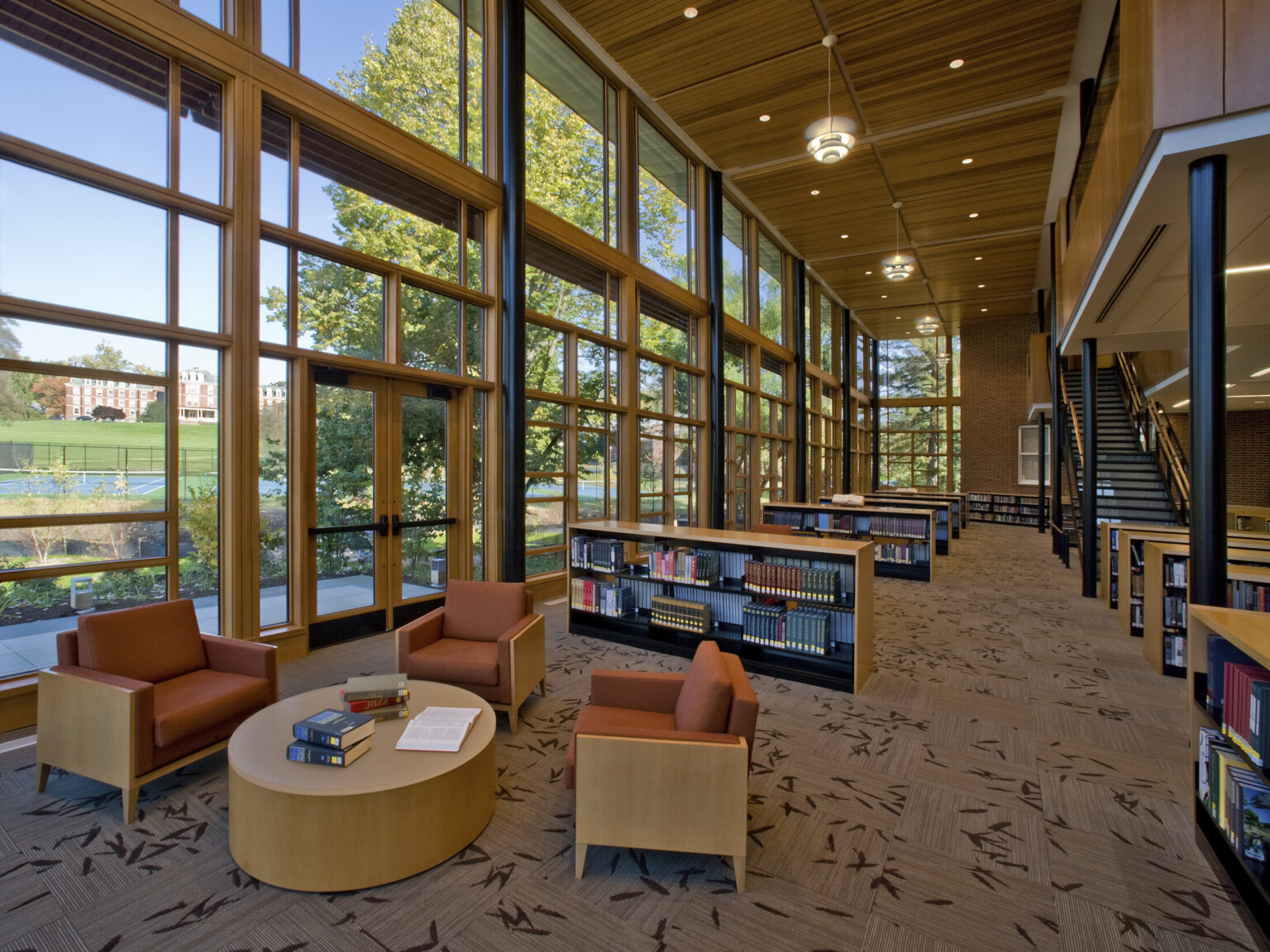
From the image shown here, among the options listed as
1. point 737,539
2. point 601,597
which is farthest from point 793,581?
point 601,597

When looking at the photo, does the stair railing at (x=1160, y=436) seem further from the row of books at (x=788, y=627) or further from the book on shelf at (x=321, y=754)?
the book on shelf at (x=321, y=754)

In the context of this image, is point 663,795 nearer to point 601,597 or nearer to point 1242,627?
point 1242,627

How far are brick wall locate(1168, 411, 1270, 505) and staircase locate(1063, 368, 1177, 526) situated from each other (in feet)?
15.2

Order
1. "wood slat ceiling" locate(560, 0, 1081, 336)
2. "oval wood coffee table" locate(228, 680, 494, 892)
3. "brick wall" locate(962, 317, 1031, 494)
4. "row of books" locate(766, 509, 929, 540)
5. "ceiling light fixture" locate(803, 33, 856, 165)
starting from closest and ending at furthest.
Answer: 1. "oval wood coffee table" locate(228, 680, 494, 892)
2. "wood slat ceiling" locate(560, 0, 1081, 336)
3. "ceiling light fixture" locate(803, 33, 856, 165)
4. "row of books" locate(766, 509, 929, 540)
5. "brick wall" locate(962, 317, 1031, 494)

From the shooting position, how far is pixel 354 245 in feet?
18.0

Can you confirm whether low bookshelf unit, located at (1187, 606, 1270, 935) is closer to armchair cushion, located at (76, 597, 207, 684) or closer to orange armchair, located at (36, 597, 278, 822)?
orange armchair, located at (36, 597, 278, 822)

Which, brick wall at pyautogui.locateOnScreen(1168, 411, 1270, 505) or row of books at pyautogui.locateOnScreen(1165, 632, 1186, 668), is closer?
row of books at pyautogui.locateOnScreen(1165, 632, 1186, 668)

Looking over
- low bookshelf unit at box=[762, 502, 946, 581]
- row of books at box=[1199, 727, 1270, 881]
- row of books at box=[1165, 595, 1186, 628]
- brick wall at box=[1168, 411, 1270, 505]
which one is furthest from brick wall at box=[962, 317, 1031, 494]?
row of books at box=[1199, 727, 1270, 881]

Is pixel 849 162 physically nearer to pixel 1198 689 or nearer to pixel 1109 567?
pixel 1109 567

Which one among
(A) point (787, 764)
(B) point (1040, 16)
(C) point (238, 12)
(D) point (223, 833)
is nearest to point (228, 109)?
(C) point (238, 12)

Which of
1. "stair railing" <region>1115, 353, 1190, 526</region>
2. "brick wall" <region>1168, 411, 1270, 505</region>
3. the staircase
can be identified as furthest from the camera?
"brick wall" <region>1168, 411, 1270, 505</region>

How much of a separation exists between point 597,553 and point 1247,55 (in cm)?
538

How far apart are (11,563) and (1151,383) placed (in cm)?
1603

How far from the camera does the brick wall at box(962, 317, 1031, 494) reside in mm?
19953
